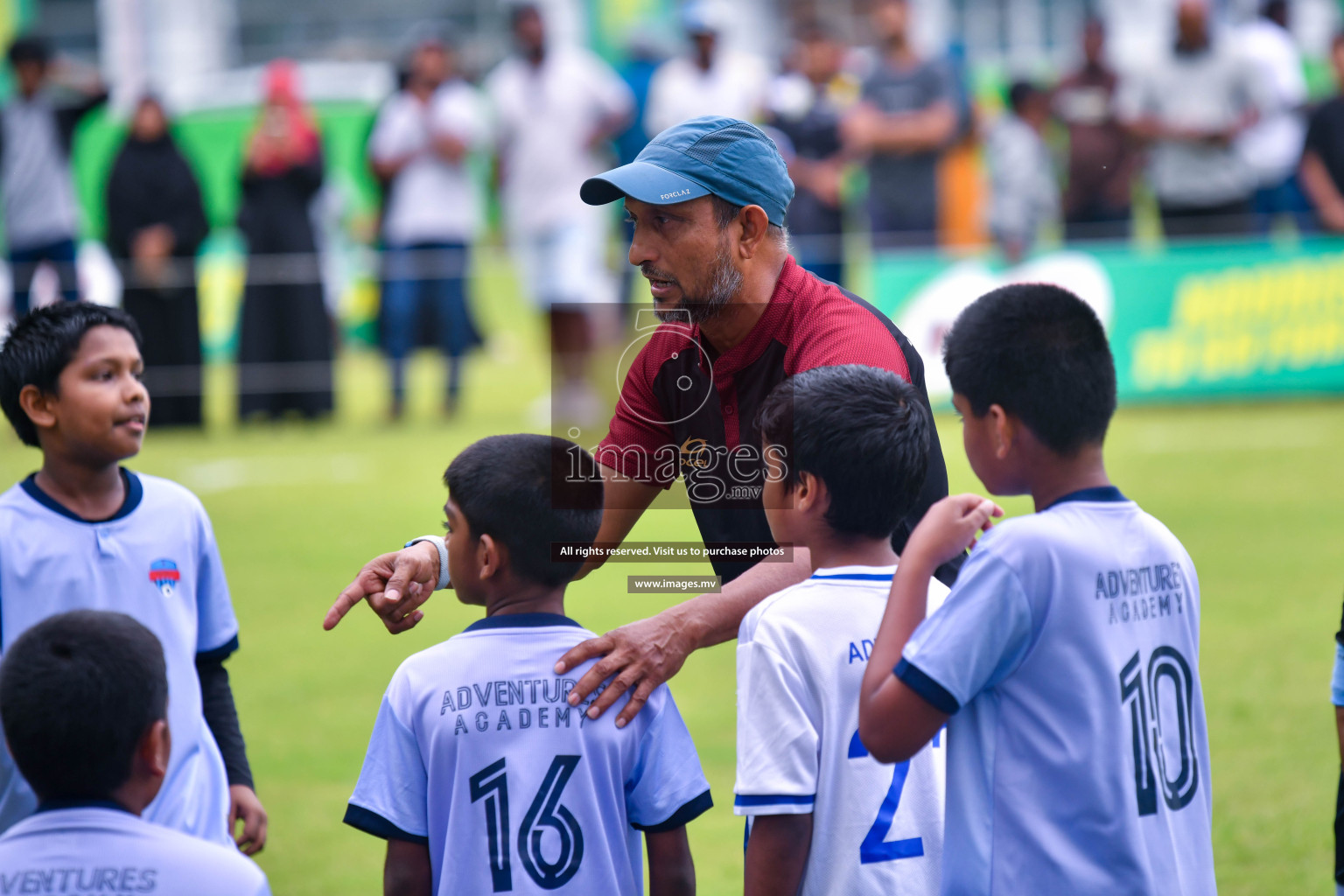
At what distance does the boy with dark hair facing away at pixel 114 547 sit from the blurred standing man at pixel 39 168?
334 inches

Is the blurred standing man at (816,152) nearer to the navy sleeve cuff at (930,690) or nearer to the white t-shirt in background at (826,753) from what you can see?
the white t-shirt in background at (826,753)

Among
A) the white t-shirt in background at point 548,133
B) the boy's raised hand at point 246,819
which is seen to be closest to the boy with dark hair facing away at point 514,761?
the boy's raised hand at point 246,819

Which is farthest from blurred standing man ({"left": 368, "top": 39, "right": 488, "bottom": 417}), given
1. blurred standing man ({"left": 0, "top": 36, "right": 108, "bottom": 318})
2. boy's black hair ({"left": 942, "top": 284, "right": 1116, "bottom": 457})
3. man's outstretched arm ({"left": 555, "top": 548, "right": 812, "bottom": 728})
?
boy's black hair ({"left": 942, "top": 284, "right": 1116, "bottom": 457})

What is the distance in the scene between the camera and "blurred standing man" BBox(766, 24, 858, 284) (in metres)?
11.6

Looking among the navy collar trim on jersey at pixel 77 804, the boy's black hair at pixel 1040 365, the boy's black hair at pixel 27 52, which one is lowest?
the navy collar trim on jersey at pixel 77 804

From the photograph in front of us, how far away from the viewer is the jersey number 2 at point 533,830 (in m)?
2.43

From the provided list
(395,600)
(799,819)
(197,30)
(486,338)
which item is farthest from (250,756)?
(197,30)

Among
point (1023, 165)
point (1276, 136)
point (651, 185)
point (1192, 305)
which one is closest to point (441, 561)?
point (651, 185)

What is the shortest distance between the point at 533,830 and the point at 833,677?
562mm

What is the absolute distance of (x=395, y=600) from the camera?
2.69 metres

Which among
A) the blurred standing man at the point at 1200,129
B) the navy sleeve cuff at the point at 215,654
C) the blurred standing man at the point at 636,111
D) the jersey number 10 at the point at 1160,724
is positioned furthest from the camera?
the blurred standing man at the point at 636,111

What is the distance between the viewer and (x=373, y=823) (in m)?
2.45

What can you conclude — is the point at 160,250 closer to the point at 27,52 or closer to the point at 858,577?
the point at 27,52

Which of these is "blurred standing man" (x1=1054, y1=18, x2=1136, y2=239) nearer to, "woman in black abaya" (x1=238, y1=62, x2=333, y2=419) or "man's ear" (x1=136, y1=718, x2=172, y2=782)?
"woman in black abaya" (x1=238, y1=62, x2=333, y2=419)
